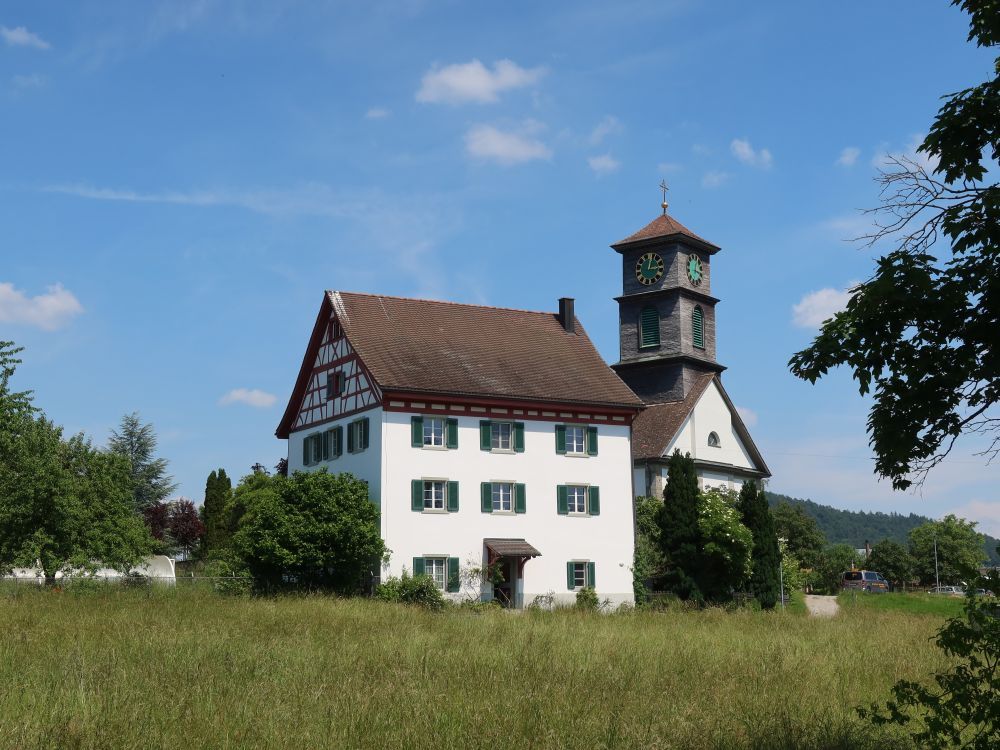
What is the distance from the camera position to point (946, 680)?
8.16 meters

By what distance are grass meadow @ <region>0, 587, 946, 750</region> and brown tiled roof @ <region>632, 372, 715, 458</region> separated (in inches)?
866

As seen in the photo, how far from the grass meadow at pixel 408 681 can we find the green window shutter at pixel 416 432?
13.3 meters

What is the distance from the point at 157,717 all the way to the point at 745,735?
18.4 ft

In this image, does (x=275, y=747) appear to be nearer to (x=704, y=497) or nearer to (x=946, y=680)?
(x=946, y=680)

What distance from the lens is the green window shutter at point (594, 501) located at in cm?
3869

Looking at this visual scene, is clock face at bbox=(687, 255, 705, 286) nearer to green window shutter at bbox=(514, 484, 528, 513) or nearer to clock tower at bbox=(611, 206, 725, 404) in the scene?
clock tower at bbox=(611, 206, 725, 404)

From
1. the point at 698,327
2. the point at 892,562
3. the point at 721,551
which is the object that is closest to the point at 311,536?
the point at 721,551

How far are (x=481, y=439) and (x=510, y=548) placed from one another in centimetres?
376

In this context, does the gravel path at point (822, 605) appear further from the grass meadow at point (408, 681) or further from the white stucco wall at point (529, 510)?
the grass meadow at point (408, 681)

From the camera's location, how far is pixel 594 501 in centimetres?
3878

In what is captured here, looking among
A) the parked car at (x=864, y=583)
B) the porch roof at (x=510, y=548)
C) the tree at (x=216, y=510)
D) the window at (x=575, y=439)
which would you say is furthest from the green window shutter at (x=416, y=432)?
the parked car at (x=864, y=583)

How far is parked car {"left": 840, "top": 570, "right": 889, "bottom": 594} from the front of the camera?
2335 inches

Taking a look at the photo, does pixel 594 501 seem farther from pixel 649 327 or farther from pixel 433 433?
pixel 649 327

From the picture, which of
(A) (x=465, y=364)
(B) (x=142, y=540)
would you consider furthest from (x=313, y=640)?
(A) (x=465, y=364)
